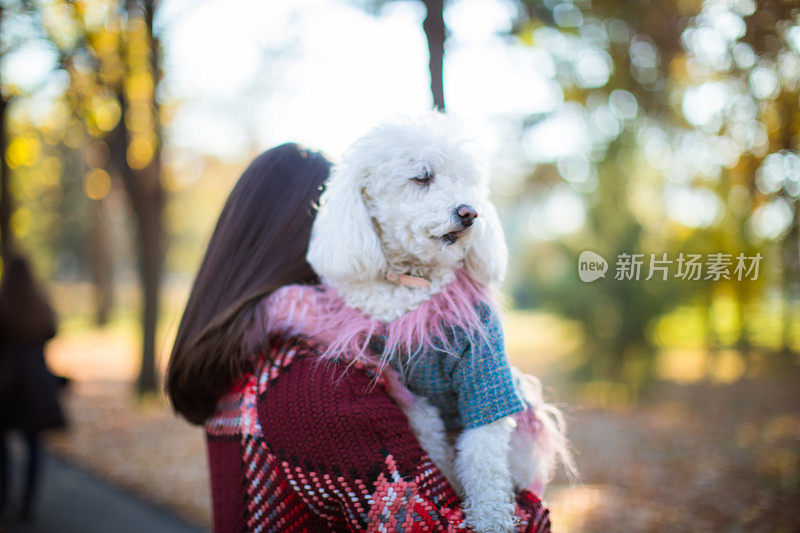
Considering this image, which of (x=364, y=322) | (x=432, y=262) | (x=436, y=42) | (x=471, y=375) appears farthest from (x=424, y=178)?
(x=436, y=42)

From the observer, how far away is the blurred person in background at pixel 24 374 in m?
4.61

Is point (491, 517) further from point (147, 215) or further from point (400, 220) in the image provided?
point (147, 215)

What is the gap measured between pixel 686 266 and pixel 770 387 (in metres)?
3.70

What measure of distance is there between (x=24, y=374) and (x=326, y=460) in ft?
16.1

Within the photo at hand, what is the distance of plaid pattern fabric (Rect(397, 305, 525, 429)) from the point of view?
1322 mm

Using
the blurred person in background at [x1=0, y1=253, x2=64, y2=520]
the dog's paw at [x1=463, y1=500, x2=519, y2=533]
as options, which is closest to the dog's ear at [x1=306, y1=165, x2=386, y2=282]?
the dog's paw at [x1=463, y1=500, x2=519, y2=533]

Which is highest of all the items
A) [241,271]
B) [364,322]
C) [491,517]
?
[241,271]

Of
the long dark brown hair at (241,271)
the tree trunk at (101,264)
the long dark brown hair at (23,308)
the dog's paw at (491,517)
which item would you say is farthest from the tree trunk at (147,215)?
the tree trunk at (101,264)

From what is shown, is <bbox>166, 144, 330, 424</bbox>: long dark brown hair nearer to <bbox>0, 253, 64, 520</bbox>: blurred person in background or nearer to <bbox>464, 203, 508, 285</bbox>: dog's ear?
<bbox>464, 203, 508, 285</bbox>: dog's ear

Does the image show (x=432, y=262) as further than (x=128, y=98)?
No

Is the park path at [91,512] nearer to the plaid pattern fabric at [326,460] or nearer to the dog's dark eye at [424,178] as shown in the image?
the plaid pattern fabric at [326,460]

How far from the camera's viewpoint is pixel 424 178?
60.3 inches

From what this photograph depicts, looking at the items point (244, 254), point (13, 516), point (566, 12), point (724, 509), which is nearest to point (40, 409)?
point (13, 516)

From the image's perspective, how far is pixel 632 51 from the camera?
900 centimetres
